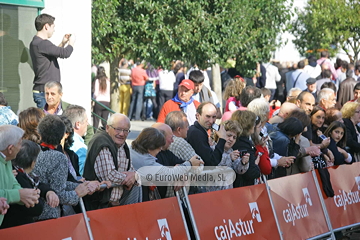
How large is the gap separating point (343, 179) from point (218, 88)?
12.2 m

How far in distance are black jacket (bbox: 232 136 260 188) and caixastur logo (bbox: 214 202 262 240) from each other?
0.29 metres

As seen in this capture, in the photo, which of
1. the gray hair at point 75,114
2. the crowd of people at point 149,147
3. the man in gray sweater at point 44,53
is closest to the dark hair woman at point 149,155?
the crowd of people at point 149,147

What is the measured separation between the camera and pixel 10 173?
214 inches

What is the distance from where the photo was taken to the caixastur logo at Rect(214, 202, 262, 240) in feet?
24.0

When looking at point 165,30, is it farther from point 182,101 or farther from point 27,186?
point 27,186

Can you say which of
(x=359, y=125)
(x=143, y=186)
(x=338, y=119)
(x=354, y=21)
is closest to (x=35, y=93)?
(x=143, y=186)

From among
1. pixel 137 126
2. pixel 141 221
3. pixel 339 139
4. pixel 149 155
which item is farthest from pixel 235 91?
pixel 137 126

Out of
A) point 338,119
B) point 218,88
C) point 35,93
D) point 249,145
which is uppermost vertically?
point 218,88

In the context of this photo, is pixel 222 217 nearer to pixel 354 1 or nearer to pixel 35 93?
pixel 35 93

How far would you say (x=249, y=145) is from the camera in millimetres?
7988

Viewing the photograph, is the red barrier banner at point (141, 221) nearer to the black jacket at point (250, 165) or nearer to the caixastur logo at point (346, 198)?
the black jacket at point (250, 165)

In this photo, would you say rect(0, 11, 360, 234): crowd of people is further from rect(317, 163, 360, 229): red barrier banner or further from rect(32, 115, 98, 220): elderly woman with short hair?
rect(317, 163, 360, 229): red barrier banner

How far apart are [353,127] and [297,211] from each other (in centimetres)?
307

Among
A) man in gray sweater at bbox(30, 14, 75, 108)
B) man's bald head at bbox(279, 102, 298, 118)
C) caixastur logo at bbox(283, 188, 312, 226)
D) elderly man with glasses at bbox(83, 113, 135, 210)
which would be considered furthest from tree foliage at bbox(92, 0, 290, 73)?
elderly man with glasses at bbox(83, 113, 135, 210)
